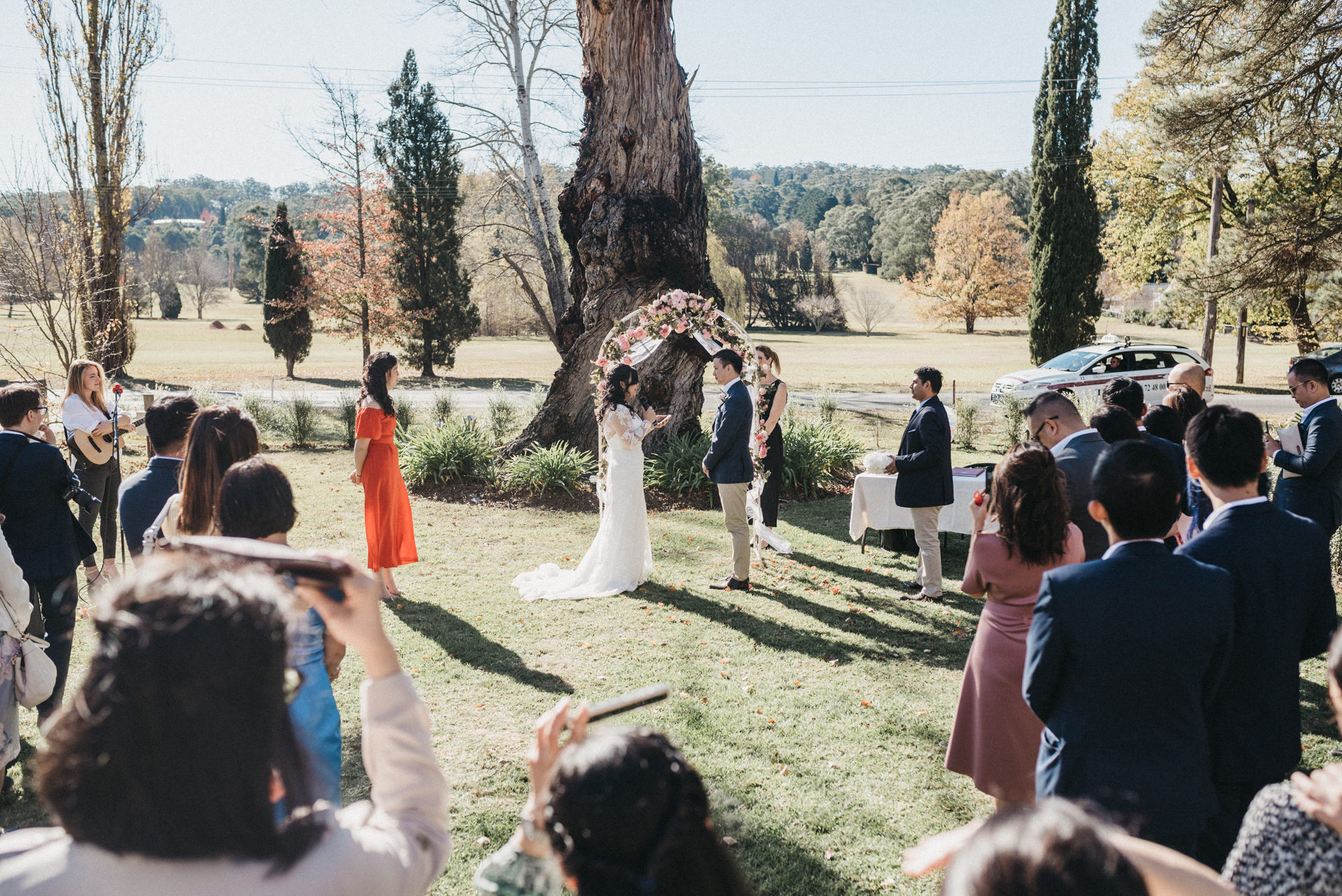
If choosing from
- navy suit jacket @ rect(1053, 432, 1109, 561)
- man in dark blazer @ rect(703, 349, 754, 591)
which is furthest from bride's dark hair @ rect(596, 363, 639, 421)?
navy suit jacket @ rect(1053, 432, 1109, 561)

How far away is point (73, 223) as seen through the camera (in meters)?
12.5

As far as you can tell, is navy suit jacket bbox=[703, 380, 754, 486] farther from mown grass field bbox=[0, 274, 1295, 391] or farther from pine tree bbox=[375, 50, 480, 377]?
pine tree bbox=[375, 50, 480, 377]

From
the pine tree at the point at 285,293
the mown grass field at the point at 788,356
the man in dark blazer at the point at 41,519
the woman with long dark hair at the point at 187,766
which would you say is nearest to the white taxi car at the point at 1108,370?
the mown grass field at the point at 788,356

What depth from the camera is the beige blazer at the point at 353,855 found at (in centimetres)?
121

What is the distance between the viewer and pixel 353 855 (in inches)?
52.5

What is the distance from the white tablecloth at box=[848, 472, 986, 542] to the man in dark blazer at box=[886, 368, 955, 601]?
117 cm

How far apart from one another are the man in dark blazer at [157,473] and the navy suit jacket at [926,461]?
212 inches

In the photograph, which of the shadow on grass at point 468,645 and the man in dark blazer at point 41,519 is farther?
the shadow on grass at point 468,645

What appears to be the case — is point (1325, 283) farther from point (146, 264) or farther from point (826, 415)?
point (146, 264)

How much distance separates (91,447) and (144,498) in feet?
13.7

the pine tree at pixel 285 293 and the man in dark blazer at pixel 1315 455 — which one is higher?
the pine tree at pixel 285 293

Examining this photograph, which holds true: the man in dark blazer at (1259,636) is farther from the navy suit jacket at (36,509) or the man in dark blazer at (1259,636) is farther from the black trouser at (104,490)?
the black trouser at (104,490)

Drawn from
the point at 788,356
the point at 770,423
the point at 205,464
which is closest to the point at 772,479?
the point at 770,423

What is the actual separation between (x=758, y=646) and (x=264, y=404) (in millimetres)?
14659
